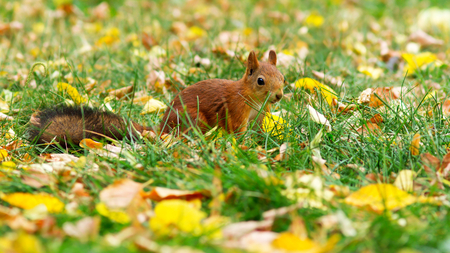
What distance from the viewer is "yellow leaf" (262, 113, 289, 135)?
89.5 inches

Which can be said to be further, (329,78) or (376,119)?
(329,78)

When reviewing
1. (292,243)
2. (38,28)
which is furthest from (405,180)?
(38,28)

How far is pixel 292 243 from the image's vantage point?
1.26m

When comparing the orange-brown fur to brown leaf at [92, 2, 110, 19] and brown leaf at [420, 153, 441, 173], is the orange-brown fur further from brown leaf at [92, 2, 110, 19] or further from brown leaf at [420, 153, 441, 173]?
brown leaf at [92, 2, 110, 19]

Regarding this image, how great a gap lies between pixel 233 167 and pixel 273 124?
2.34ft

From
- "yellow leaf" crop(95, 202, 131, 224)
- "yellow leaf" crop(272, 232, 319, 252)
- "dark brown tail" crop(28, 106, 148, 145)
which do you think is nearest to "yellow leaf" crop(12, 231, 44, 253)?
"yellow leaf" crop(95, 202, 131, 224)

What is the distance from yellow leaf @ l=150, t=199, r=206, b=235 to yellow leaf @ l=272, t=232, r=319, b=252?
0.79 ft

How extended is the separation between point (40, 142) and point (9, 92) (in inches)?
34.8

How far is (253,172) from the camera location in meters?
1.59

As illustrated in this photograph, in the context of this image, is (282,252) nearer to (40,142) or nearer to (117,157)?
(117,157)

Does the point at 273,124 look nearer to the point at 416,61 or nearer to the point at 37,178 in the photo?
the point at 37,178

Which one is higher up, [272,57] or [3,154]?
[272,57]

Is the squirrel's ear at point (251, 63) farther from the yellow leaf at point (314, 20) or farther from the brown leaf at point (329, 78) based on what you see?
the yellow leaf at point (314, 20)

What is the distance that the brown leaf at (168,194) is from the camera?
62.0 inches
